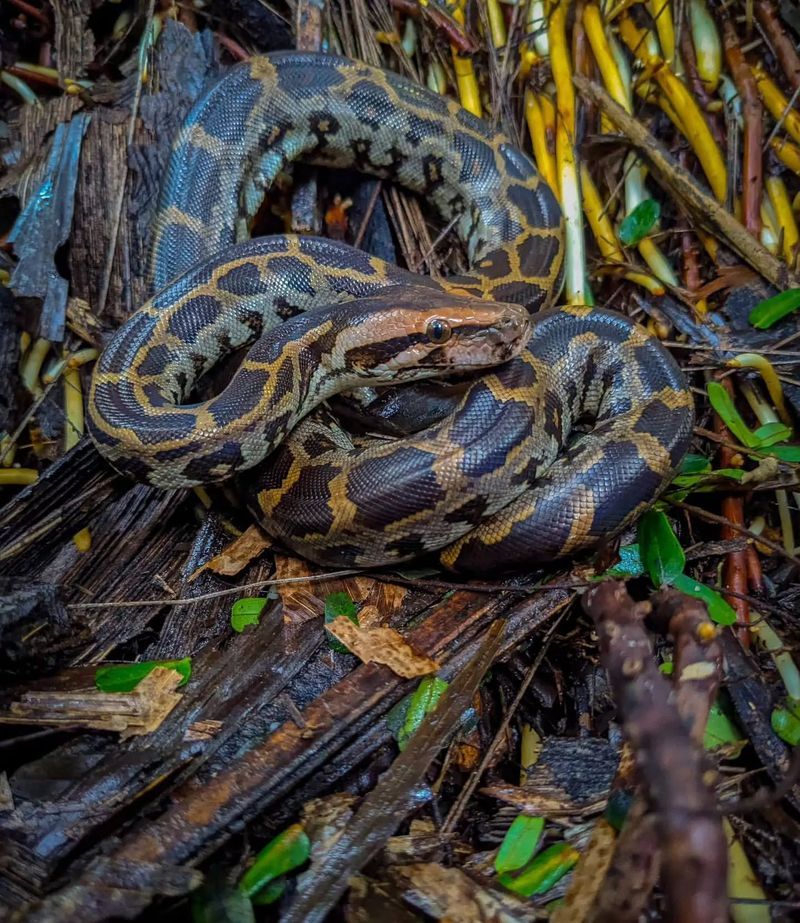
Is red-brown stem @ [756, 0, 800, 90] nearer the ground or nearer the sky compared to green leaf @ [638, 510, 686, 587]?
nearer the sky

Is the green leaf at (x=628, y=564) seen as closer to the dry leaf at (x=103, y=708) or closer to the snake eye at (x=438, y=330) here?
the snake eye at (x=438, y=330)

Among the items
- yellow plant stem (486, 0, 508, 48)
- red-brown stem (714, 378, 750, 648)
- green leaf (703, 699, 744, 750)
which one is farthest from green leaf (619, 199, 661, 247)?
green leaf (703, 699, 744, 750)

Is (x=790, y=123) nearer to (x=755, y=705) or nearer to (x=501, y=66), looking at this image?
(x=501, y=66)

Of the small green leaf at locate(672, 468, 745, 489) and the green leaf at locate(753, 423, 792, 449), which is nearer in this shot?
the small green leaf at locate(672, 468, 745, 489)

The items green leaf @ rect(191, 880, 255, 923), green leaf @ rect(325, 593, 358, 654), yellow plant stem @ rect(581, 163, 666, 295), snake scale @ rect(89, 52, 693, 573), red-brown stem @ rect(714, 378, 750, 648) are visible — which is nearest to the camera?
green leaf @ rect(191, 880, 255, 923)

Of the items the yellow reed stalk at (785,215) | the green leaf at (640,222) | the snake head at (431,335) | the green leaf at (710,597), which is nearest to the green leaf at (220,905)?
the green leaf at (710,597)

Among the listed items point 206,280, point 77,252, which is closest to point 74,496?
point 206,280

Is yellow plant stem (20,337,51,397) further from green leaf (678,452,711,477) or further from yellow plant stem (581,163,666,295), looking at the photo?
green leaf (678,452,711,477)
